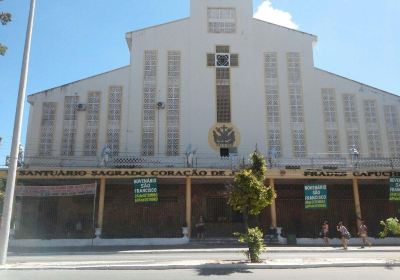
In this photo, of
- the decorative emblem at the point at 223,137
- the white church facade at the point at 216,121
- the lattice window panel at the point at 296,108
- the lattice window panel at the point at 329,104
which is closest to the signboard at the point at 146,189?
the white church facade at the point at 216,121

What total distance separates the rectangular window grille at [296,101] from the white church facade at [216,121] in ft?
0.22

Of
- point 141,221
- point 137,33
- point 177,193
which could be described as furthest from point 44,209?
point 137,33

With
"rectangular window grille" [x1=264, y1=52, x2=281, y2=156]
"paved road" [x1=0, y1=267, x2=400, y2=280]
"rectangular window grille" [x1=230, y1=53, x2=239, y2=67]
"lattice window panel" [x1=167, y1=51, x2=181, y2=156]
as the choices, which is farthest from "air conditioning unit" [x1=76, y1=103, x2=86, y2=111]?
"paved road" [x1=0, y1=267, x2=400, y2=280]

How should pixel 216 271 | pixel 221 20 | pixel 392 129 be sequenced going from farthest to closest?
1. pixel 221 20
2. pixel 392 129
3. pixel 216 271

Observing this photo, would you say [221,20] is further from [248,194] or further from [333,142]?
[248,194]

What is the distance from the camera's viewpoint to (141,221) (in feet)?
76.1

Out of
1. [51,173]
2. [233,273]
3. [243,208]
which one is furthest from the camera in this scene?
[51,173]

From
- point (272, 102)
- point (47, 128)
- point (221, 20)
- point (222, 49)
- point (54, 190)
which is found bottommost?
point (54, 190)

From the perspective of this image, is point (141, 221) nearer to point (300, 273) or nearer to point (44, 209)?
point (44, 209)

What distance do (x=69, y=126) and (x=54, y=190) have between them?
6.04m

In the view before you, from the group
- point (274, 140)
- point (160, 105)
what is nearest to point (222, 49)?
point (160, 105)

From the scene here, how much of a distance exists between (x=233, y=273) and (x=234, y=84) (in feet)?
57.8

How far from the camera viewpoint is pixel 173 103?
26344 millimetres

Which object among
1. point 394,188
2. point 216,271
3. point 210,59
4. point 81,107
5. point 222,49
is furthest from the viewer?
point 222,49
